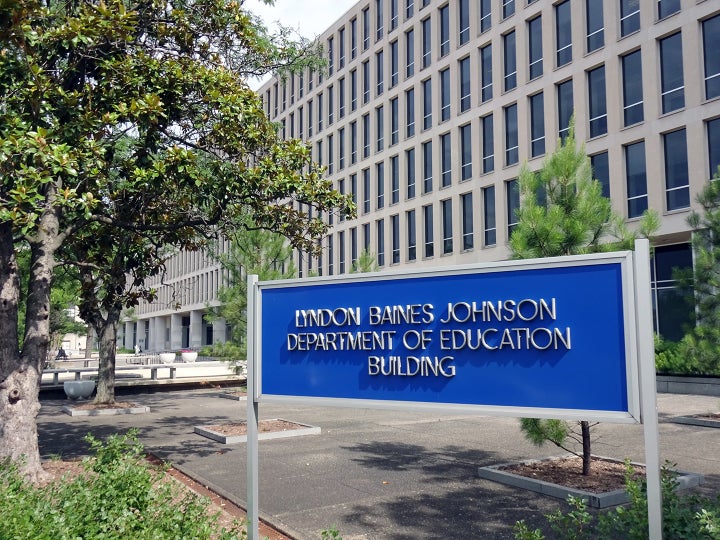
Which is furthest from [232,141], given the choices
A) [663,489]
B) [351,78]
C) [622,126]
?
[351,78]

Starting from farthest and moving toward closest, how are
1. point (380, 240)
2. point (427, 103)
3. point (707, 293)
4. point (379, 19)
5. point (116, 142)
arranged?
point (379, 19) < point (380, 240) < point (427, 103) < point (707, 293) < point (116, 142)

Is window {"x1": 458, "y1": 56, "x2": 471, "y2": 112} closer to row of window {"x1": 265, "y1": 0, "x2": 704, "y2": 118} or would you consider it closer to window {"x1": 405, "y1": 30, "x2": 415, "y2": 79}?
row of window {"x1": 265, "y1": 0, "x2": 704, "y2": 118}

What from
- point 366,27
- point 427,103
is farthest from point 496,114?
point 366,27

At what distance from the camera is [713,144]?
2417 centimetres

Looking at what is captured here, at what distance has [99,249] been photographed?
1195 centimetres

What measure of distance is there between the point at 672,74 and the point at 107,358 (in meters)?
22.2

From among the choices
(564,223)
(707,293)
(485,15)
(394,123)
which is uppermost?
(485,15)

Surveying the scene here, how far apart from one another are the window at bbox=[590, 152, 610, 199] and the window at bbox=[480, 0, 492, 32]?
398 inches

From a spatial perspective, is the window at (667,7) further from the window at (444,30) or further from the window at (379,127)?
the window at (379,127)

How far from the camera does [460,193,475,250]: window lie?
3447 cm

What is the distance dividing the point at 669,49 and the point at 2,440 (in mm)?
25858

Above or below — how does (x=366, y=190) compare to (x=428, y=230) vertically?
above

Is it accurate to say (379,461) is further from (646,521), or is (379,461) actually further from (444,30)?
(444,30)

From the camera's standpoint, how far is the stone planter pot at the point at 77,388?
21688 millimetres
